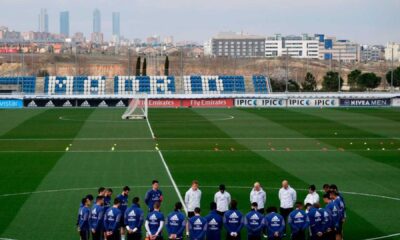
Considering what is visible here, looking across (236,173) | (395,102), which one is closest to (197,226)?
(236,173)

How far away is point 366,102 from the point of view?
10012 cm

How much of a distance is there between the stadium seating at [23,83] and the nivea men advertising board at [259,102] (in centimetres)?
3089

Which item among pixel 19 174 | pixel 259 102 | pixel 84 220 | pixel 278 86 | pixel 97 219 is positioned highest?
pixel 278 86

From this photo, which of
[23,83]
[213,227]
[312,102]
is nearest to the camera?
[213,227]

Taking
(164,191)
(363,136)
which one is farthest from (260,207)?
(363,136)

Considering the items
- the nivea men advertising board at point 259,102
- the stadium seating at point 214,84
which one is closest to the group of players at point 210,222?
the nivea men advertising board at point 259,102

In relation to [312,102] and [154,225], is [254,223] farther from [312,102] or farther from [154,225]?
[312,102]

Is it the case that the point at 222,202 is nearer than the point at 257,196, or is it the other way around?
the point at 222,202

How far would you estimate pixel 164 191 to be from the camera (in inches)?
1430

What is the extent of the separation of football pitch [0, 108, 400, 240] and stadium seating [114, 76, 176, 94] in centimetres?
3625

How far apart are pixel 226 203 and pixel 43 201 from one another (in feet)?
32.3

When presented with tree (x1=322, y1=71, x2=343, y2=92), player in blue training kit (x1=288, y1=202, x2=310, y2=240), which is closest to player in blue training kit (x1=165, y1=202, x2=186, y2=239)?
player in blue training kit (x1=288, y1=202, x2=310, y2=240)

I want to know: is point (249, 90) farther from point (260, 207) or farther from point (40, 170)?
point (260, 207)

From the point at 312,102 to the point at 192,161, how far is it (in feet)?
181
